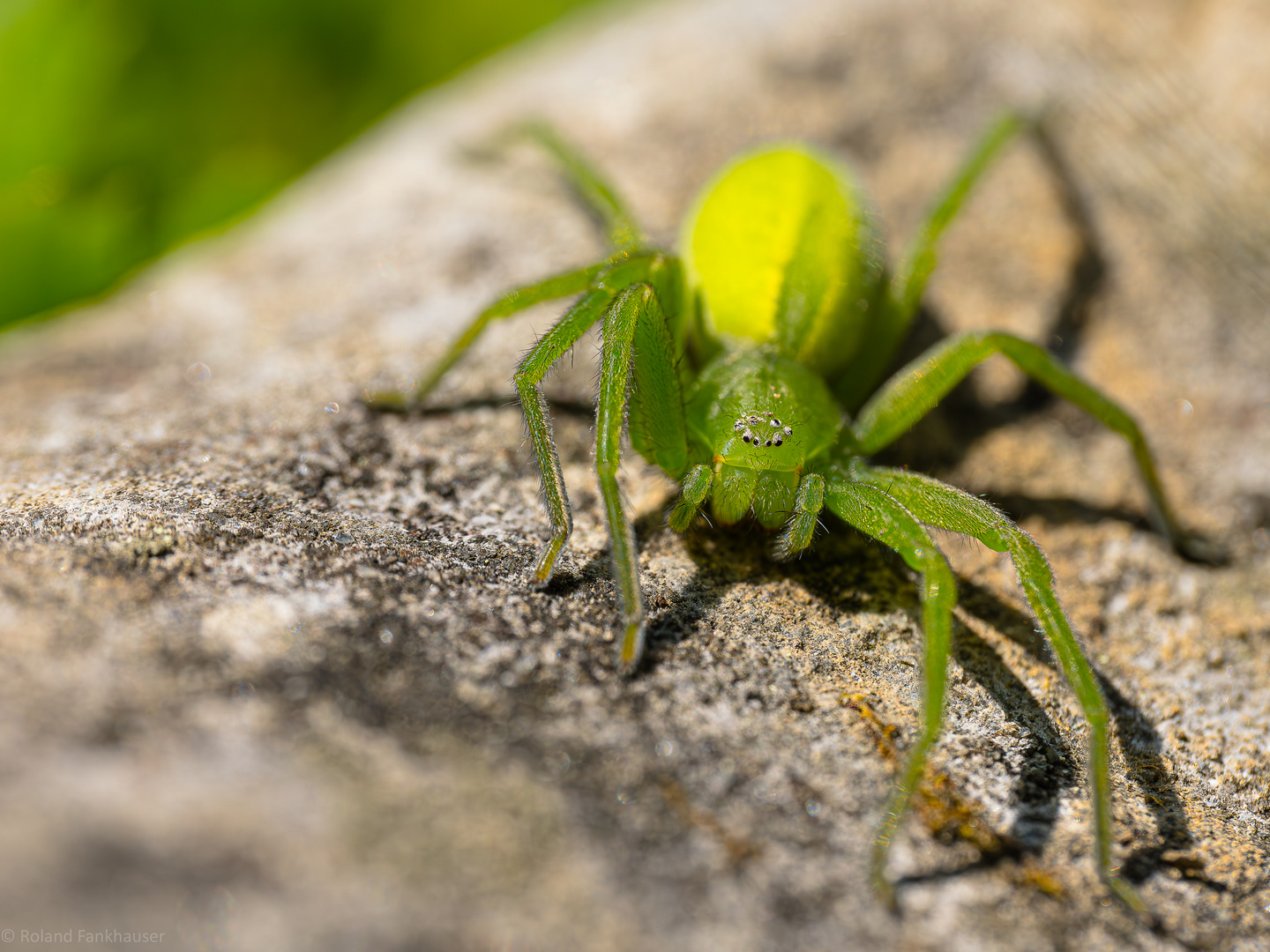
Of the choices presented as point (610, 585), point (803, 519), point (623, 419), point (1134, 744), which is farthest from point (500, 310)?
point (1134, 744)

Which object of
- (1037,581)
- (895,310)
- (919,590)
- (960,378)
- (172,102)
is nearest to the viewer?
(1037,581)

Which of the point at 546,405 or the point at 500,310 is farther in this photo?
the point at 500,310

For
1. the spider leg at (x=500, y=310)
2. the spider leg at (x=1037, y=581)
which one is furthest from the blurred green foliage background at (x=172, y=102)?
the spider leg at (x=1037, y=581)

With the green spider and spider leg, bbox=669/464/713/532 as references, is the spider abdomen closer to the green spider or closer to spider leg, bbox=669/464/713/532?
the green spider

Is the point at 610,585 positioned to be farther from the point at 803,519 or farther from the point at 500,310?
the point at 500,310

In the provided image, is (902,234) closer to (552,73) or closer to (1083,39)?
(1083,39)

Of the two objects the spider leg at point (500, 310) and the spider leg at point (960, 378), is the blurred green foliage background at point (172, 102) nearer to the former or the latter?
the spider leg at point (500, 310)
